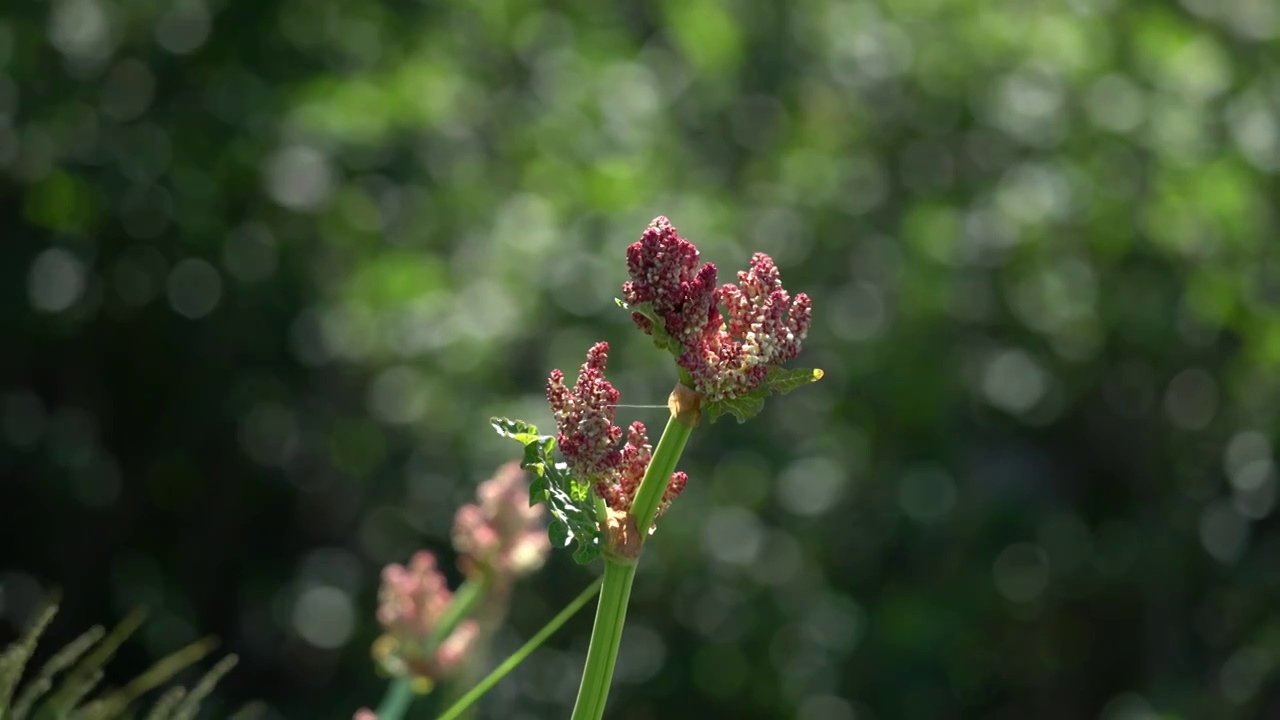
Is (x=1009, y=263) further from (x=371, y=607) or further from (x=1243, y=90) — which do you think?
(x=371, y=607)

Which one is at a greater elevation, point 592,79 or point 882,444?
point 592,79

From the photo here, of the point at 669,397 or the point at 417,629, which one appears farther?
the point at 417,629

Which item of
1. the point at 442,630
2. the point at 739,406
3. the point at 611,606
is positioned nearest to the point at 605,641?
the point at 611,606

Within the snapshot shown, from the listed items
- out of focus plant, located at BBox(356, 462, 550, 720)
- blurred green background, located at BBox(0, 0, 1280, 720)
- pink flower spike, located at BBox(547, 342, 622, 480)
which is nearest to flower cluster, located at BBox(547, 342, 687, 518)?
pink flower spike, located at BBox(547, 342, 622, 480)

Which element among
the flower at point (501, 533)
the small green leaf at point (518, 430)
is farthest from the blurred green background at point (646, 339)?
the small green leaf at point (518, 430)

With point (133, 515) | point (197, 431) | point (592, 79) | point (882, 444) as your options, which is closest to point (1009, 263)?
point (882, 444)

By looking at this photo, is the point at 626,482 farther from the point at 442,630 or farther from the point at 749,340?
the point at 442,630

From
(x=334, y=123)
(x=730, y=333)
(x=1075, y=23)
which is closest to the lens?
(x=730, y=333)
